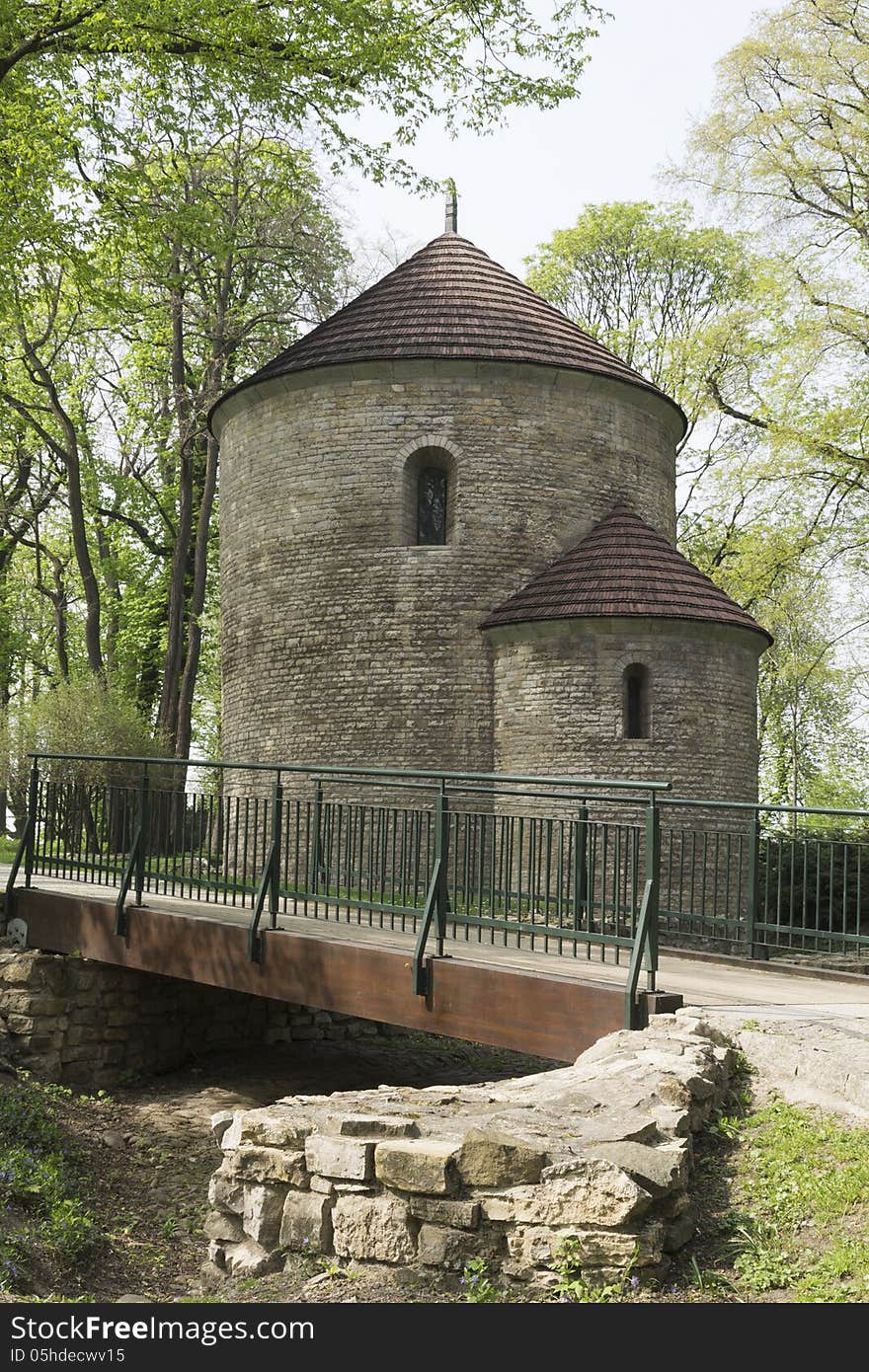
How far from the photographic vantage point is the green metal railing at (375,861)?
8.77m

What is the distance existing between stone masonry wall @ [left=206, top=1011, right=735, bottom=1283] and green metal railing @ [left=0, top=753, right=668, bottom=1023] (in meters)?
1.92

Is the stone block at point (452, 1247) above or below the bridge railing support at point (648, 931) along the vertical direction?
below

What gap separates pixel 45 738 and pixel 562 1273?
2038 cm

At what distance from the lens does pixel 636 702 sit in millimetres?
17875

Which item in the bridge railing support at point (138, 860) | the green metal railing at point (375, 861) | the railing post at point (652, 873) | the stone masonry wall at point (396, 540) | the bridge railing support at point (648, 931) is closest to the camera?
the bridge railing support at point (648, 931)

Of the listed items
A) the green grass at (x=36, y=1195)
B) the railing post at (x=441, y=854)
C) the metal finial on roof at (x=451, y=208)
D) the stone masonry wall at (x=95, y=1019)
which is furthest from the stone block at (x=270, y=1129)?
the metal finial on roof at (x=451, y=208)

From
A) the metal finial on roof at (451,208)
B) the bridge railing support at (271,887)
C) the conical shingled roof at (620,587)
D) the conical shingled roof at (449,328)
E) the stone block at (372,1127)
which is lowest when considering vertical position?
the stone block at (372,1127)

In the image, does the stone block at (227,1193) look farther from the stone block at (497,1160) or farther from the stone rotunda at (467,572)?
the stone rotunda at (467,572)

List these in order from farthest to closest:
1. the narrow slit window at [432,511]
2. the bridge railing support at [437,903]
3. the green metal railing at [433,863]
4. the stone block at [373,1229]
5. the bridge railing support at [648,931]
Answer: the narrow slit window at [432,511]
the bridge railing support at [437,903]
the green metal railing at [433,863]
the bridge railing support at [648,931]
the stone block at [373,1229]

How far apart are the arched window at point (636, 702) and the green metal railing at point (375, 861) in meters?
2.10

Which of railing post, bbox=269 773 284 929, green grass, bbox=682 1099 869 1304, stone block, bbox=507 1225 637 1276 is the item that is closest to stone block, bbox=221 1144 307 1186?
stone block, bbox=507 1225 637 1276

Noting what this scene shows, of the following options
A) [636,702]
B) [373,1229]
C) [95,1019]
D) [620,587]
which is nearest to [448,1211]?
[373,1229]

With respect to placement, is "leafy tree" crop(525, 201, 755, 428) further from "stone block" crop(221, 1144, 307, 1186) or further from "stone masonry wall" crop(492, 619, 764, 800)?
"stone block" crop(221, 1144, 307, 1186)

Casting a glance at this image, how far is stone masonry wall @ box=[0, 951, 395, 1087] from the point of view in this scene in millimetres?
12062
